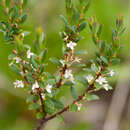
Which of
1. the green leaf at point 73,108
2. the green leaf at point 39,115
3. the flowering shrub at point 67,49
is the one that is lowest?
the green leaf at point 73,108

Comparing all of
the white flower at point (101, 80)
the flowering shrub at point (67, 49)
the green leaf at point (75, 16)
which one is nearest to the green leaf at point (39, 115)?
the flowering shrub at point (67, 49)

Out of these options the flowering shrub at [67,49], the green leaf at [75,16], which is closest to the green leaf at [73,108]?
the flowering shrub at [67,49]

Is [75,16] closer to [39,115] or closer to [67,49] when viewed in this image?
[67,49]

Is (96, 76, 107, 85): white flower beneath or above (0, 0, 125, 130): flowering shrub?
beneath

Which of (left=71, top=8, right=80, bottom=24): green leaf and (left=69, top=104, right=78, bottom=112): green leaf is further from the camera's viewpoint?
(left=69, top=104, right=78, bottom=112): green leaf

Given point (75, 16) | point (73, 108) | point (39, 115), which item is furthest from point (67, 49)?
point (39, 115)

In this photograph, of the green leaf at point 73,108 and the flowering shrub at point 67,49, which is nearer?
the flowering shrub at point 67,49

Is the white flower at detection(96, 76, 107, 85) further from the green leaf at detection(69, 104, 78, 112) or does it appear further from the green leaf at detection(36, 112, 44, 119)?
the green leaf at detection(36, 112, 44, 119)

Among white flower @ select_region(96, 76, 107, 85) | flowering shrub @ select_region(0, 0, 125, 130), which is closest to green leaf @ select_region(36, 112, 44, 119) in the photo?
flowering shrub @ select_region(0, 0, 125, 130)

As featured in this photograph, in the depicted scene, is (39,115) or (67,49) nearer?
(67,49)

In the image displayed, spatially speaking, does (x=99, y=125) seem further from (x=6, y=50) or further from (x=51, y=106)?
(x=51, y=106)

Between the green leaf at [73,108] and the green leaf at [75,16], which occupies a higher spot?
the green leaf at [75,16]

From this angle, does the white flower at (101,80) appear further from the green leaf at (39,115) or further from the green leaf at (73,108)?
the green leaf at (39,115)
